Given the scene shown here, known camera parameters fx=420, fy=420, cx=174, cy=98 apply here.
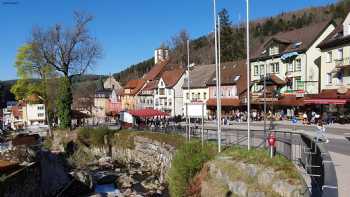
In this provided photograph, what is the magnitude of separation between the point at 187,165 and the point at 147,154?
17.1 meters

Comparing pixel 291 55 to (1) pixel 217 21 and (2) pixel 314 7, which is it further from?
(2) pixel 314 7

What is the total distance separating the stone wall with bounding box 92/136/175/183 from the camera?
3406cm

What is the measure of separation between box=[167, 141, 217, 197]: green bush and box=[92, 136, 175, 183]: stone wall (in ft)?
28.5

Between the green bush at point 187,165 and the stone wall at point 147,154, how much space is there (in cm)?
869

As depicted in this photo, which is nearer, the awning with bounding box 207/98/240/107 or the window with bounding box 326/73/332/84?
the window with bounding box 326/73/332/84

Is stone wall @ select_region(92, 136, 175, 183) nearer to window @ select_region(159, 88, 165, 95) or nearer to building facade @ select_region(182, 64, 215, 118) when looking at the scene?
building facade @ select_region(182, 64, 215, 118)

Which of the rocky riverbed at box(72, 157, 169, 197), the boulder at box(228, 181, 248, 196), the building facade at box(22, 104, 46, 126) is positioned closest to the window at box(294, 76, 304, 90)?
the rocky riverbed at box(72, 157, 169, 197)

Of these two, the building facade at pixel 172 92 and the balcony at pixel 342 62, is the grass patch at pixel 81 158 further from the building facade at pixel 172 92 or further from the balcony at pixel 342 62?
the balcony at pixel 342 62

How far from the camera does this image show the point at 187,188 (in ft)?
73.5

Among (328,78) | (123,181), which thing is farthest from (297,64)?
(123,181)

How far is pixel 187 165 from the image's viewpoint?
2244 centimetres

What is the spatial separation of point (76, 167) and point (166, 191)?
49.9 ft

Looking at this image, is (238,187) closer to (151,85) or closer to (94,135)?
(94,135)


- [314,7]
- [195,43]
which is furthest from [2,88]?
[314,7]
